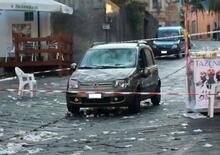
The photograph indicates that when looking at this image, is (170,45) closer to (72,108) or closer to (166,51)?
(166,51)

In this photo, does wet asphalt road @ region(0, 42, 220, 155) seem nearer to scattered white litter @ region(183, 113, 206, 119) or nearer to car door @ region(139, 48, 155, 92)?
scattered white litter @ region(183, 113, 206, 119)

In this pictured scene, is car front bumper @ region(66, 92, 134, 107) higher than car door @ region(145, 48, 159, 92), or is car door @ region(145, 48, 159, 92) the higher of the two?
car door @ region(145, 48, 159, 92)

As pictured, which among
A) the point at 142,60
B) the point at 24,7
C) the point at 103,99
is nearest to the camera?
the point at 103,99

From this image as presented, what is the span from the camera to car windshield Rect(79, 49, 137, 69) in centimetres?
1525

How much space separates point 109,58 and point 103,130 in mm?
3767

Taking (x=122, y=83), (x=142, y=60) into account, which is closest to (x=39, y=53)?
(x=142, y=60)

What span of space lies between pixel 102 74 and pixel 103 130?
267 centimetres

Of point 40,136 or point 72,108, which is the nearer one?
point 40,136

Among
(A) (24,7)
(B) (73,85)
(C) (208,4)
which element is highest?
(A) (24,7)

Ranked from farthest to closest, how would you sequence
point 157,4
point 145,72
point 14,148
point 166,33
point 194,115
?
point 157,4 < point 166,33 < point 145,72 < point 194,115 < point 14,148

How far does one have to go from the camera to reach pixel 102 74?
14.5m

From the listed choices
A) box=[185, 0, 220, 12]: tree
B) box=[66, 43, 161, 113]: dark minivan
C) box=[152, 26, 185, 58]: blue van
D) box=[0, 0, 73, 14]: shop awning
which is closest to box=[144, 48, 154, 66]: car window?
box=[66, 43, 161, 113]: dark minivan

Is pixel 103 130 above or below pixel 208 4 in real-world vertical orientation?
below

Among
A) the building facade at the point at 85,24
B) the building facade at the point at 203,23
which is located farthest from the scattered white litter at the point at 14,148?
the building facade at the point at 203,23
